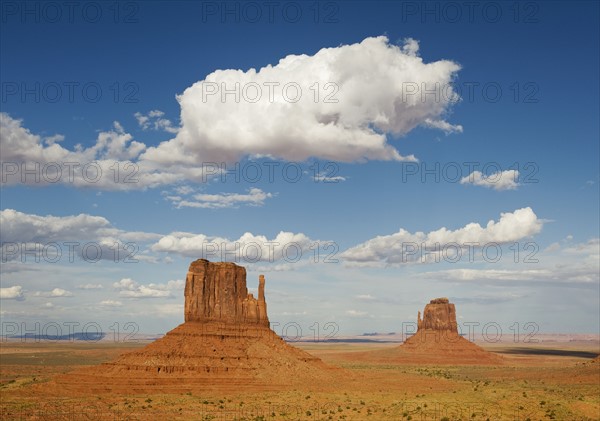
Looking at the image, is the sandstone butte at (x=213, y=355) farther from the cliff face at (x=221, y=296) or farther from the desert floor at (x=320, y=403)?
the desert floor at (x=320, y=403)

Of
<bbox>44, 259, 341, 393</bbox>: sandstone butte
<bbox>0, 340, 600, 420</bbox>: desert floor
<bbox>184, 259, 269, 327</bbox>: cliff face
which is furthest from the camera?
<bbox>184, 259, 269, 327</bbox>: cliff face

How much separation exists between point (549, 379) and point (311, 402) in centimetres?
6107

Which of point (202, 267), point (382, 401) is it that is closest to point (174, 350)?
point (202, 267)

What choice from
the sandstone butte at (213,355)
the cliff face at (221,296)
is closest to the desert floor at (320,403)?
the sandstone butte at (213,355)

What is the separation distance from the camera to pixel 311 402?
7950 cm

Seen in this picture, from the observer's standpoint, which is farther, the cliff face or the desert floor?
the cliff face

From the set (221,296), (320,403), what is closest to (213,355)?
(221,296)

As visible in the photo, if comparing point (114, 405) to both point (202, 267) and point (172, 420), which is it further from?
point (202, 267)

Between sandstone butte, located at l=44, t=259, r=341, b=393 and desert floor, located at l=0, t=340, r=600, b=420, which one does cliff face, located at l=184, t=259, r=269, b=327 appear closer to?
sandstone butte, located at l=44, t=259, r=341, b=393

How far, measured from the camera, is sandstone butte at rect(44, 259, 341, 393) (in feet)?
298

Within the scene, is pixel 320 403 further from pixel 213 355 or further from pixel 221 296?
pixel 221 296

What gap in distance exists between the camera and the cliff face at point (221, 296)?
10394cm

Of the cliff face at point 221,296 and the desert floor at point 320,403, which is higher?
the cliff face at point 221,296

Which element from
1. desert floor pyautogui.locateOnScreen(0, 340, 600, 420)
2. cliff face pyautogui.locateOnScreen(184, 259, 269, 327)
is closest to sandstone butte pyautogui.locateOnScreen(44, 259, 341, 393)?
cliff face pyautogui.locateOnScreen(184, 259, 269, 327)
